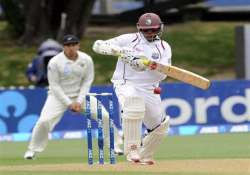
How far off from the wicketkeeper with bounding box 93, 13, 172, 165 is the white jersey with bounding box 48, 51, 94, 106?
2.75 m

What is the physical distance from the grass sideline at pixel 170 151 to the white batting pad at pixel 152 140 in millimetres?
395

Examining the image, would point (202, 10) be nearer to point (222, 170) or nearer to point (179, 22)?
point (179, 22)

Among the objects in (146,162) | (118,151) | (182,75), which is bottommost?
(118,151)

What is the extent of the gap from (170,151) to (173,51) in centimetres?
1563

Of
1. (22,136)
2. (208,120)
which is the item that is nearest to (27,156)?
(22,136)

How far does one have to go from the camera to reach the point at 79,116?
17734 mm

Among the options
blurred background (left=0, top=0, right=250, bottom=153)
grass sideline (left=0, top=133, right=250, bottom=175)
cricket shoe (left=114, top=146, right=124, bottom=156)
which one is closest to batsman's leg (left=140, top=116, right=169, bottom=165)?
grass sideline (left=0, top=133, right=250, bottom=175)

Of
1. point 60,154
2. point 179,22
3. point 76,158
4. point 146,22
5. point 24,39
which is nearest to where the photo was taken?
point 146,22

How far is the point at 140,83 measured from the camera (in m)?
10.1

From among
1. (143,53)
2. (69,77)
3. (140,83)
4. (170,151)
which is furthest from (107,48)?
(170,151)

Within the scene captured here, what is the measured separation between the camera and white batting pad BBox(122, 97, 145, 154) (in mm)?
9781

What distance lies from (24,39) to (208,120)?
37.3ft

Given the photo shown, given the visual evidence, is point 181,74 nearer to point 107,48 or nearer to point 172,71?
point 172,71

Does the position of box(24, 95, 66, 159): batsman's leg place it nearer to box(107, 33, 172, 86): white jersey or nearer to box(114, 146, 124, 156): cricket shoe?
box(114, 146, 124, 156): cricket shoe
